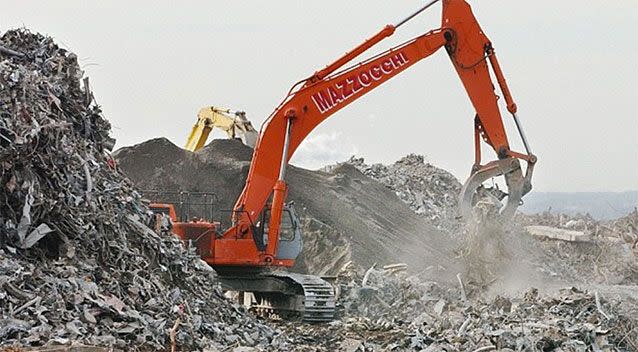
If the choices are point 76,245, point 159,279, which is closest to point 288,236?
point 159,279

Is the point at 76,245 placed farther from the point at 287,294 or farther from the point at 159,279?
the point at 287,294

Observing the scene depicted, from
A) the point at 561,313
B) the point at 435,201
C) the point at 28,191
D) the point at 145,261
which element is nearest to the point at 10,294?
the point at 28,191

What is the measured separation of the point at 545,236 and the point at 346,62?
10.5 meters

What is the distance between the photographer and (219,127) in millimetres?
22516

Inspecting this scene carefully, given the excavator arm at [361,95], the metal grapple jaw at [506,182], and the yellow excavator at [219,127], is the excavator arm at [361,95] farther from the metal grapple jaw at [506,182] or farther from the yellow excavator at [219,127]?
the yellow excavator at [219,127]

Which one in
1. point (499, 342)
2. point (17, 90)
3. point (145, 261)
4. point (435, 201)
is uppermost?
point (435, 201)

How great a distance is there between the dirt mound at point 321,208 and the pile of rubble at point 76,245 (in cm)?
778

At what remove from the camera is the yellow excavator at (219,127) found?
72.9 ft

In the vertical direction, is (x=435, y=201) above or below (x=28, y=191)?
above

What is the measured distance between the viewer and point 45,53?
12320mm

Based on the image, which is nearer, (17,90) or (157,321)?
(157,321)

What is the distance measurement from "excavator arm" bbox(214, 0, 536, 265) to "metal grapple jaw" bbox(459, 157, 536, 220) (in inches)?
0.6

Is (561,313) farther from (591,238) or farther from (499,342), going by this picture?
(591,238)

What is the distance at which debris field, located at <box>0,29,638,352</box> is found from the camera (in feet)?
30.0
